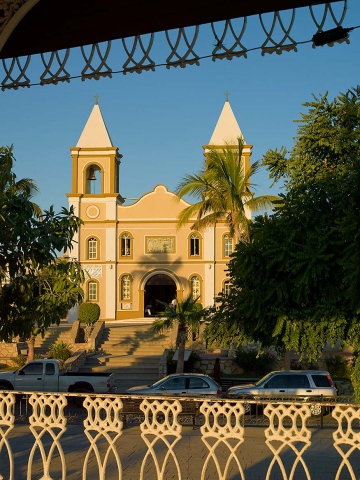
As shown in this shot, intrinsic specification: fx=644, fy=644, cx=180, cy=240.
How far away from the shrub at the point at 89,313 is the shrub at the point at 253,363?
11499mm

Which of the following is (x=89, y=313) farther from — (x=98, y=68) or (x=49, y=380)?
(x=98, y=68)

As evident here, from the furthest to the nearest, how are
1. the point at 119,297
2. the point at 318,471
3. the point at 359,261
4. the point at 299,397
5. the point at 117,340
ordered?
the point at 119,297, the point at 117,340, the point at 299,397, the point at 359,261, the point at 318,471

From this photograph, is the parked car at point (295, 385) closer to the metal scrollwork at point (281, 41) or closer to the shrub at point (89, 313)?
the metal scrollwork at point (281, 41)

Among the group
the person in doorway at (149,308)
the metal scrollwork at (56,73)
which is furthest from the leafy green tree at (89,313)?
the metal scrollwork at (56,73)

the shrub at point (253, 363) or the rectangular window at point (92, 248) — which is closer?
the shrub at point (253, 363)

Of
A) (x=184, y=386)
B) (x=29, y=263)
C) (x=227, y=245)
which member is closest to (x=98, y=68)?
(x=29, y=263)

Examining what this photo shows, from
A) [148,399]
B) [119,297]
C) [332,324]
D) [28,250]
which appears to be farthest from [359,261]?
[119,297]

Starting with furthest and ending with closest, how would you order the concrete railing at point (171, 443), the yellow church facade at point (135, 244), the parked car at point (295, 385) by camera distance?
the yellow church facade at point (135, 244) → the parked car at point (295, 385) → the concrete railing at point (171, 443)

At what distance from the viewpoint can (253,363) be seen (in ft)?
82.0

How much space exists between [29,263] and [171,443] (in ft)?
11.6

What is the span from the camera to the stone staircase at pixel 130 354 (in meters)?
25.1

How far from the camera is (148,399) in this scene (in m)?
5.81

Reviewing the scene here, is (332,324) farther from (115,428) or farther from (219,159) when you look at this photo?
(219,159)

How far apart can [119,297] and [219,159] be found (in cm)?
1726
